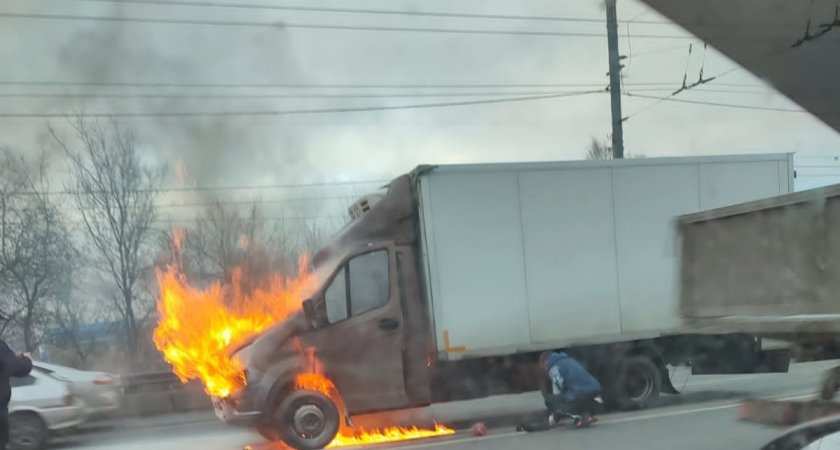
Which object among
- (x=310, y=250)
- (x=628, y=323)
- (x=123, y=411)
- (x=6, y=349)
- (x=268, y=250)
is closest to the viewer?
(x=6, y=349)

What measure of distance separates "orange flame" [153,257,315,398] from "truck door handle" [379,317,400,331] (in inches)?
21.8

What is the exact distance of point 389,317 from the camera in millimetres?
5020

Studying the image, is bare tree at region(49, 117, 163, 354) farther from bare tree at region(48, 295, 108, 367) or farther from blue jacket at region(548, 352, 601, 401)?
blue jacket at region(548, 352, 601, 401)

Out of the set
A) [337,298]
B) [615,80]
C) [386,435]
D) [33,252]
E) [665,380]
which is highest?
[615,80]

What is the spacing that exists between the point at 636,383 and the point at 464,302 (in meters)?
1.62

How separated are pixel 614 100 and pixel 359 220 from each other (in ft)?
6.04

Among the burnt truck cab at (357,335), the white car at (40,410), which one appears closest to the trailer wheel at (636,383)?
the burnt truck cab at (357,335)

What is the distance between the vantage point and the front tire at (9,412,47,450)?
5316 millimetres

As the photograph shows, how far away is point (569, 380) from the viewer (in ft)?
16.4

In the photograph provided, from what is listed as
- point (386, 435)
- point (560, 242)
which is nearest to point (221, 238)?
point (386, 435)

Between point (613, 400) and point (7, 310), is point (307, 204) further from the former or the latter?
point (613, 400)

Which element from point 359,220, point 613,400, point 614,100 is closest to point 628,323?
point 613,400

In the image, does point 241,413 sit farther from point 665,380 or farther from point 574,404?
point 665,380

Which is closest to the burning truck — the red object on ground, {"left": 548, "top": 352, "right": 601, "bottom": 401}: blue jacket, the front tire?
{"left": 548, "top": 352, "right": 601, "bottom": 401}: blue jacket
